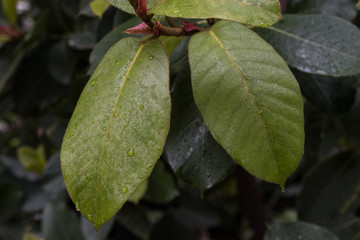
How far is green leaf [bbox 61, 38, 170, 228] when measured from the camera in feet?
1.34

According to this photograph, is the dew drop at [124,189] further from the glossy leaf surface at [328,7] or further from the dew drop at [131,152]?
the glossy leaf surface at [328,7]

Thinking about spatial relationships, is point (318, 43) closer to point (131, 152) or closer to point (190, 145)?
point (190, 145)

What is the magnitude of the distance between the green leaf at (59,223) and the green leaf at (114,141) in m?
0.71

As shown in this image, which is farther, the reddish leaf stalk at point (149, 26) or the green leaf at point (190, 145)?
the green leaf at point (190, 145)

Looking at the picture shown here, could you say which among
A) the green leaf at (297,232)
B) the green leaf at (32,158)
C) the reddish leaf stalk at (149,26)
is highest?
the reddish leaf stalk at (149,26)

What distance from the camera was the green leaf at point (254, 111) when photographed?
43 centimetres

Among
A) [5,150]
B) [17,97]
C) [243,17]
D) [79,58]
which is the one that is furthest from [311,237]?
[5,150]

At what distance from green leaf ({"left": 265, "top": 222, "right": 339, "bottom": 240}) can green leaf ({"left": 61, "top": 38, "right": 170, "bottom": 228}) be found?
0.43 meters

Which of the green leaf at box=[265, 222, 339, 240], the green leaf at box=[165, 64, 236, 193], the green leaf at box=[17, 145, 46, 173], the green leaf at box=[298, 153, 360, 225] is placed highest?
the green leaf at box=[165, 64, 236, 193]

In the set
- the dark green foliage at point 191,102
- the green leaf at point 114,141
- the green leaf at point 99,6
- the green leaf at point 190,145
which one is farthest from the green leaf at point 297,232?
the green leaf at point 99,6

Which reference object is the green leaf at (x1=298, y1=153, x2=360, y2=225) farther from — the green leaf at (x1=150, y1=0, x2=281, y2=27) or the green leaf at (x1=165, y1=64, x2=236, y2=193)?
the green leaf at (x1=150, y1=0, x2=281, y2=27)

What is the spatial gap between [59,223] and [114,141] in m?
0.76

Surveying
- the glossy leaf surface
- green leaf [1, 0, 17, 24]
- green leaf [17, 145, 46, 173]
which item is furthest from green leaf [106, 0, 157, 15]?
green leaf [17, 145, 46, 173]

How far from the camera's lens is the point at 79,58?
1056 millimetres
